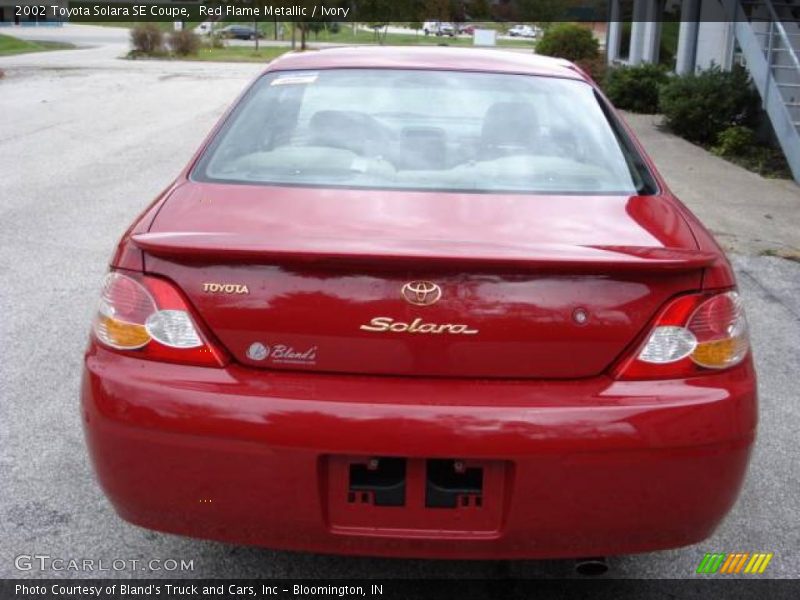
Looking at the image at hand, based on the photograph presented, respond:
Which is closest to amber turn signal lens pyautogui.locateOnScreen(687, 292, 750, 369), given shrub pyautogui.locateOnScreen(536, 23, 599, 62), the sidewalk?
the sidewalk

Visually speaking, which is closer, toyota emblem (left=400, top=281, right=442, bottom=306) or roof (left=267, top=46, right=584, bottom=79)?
toyota emblem (left=400, top=281, right=442, bottom=306)

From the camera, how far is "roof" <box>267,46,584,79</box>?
363 cm

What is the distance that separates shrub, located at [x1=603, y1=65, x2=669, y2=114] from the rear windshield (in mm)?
14638

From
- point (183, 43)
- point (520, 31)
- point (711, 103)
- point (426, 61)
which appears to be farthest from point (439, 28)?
point (426, 61)

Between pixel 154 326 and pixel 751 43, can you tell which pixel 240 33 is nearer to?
pixel 751 43

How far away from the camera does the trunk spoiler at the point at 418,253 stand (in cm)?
234

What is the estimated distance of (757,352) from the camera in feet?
16.6

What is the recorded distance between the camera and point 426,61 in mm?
3674

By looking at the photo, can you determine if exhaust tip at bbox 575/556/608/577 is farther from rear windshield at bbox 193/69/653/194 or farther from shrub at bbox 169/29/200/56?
shrub at bbox 169/29/200/56

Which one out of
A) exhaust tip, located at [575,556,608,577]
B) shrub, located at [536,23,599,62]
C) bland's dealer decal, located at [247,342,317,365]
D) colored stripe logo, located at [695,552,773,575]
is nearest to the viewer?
bland's dealer decal, located at [247,342,317,365]

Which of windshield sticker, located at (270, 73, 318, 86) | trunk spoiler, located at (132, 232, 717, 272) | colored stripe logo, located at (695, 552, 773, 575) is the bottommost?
colored stripe logo, located at (695, 552, 773, 575)

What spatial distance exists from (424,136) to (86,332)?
8.71 ft

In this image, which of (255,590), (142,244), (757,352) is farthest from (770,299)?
(142,244)

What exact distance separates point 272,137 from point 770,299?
3.99 m
